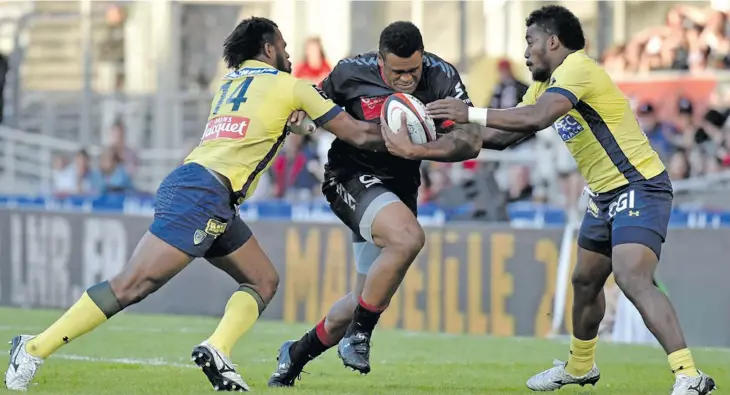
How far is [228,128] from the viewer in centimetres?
854

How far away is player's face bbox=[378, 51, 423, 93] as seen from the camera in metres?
8.72

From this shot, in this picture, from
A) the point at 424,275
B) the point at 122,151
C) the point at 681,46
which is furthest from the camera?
the point at 122,151

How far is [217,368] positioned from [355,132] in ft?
5.23

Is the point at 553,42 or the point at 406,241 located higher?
the point at 553,42

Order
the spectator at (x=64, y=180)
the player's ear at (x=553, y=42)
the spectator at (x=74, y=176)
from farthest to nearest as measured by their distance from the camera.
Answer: the spectator at (x=64, y=180) < the spectator at (x=74, y=176) < the player's ear at (x=553, y=42)

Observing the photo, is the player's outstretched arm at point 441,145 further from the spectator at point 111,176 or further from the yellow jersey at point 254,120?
the spectator at point 111,176

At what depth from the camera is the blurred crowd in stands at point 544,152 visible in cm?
1681

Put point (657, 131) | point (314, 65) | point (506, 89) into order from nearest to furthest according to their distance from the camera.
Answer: point (657, 131) → point (506, 89) → point (314, 65)

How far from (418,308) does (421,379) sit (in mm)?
5816

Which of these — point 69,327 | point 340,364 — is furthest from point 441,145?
point 340,364

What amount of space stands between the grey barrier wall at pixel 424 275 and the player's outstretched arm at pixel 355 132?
6457 mm

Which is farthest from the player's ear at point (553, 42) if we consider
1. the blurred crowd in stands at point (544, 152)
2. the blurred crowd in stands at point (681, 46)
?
the blurred crowd in stands at point (681, 46)

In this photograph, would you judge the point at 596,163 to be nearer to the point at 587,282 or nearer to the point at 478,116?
the point at 587,282

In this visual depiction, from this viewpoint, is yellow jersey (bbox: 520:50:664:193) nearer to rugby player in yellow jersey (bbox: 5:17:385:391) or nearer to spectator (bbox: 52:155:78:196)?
rugby player in yellow jersey (bbox: 5:17:385:391)
